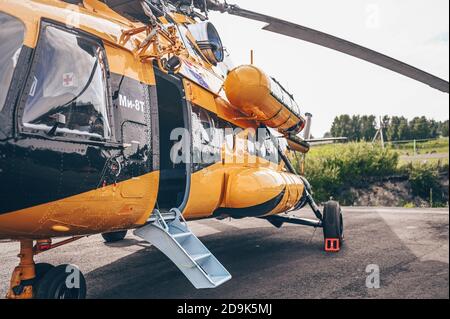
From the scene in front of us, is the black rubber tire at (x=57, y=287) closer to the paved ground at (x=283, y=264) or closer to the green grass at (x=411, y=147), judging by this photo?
the paved ground at (x=283, y=264)

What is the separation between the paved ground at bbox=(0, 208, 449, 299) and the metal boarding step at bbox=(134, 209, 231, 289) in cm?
87

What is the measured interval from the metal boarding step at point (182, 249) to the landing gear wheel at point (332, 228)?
3.72 meters

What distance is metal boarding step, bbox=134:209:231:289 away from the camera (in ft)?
12.1

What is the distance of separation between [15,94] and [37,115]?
210 millimetres

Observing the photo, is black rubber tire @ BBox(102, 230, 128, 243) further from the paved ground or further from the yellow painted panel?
the yellow painted panel

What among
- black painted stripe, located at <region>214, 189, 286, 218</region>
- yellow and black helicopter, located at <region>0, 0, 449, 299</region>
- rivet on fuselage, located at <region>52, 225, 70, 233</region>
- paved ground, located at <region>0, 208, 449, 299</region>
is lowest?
paved ground, located at <region>0, 208, 449, 299</region>

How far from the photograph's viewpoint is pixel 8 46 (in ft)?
9.38

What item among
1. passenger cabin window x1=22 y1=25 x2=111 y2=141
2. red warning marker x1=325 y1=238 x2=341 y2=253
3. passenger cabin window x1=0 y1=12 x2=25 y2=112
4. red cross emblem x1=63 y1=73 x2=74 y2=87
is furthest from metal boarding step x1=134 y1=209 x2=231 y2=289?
red warning marker x1=325 y1=238 x2=341 y2=253

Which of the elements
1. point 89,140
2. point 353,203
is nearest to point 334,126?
point 353,203

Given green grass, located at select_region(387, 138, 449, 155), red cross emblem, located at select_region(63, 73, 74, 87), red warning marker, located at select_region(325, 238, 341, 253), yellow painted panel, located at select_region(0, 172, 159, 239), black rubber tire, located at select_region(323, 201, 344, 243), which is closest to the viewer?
yellow painted panel, located at select_region(0, 172, 159, 239)

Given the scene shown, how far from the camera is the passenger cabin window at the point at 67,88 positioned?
2.89 meters

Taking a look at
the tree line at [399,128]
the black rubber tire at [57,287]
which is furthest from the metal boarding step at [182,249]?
the tree line at [399,128]

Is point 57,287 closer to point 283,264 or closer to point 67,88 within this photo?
point 67,88
